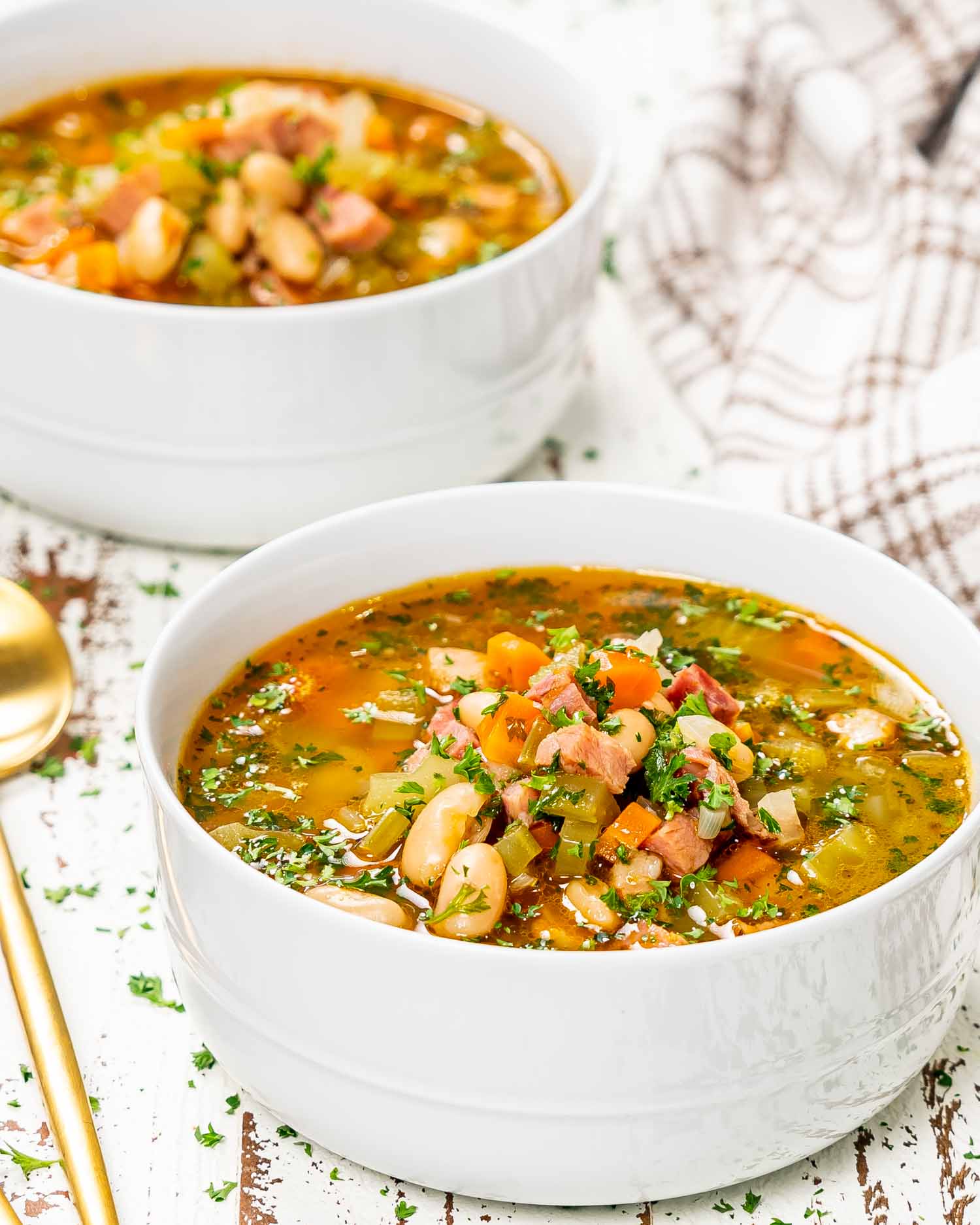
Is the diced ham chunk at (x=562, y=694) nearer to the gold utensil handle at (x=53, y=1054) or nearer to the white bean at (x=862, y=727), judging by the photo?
the white bean at (x=862, y=727)

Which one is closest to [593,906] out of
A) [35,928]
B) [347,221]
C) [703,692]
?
[703,692]

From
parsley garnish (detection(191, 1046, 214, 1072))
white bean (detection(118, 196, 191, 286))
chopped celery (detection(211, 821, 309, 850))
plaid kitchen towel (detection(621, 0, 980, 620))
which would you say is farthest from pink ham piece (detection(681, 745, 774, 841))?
white bean (detection(118, 196, 191, 286))

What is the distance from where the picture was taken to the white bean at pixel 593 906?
211 centimetres

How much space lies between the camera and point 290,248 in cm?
331

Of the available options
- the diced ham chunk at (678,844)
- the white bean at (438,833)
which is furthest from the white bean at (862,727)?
the white bean at (438,833)

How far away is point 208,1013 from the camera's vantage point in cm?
213

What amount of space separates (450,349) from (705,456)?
81 cm

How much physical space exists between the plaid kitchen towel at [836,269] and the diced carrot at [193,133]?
3.56 feet

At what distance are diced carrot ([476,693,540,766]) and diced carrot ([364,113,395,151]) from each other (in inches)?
72.0

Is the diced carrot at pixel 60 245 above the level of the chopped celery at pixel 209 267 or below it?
below

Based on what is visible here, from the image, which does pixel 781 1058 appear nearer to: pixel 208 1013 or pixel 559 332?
pixel 208 1013

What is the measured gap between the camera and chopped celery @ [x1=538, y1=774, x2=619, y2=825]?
215 cm

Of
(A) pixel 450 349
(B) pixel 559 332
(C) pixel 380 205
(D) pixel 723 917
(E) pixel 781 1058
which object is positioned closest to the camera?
(E) pixel 781 1058

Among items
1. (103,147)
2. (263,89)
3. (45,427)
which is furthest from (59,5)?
(45,427)
